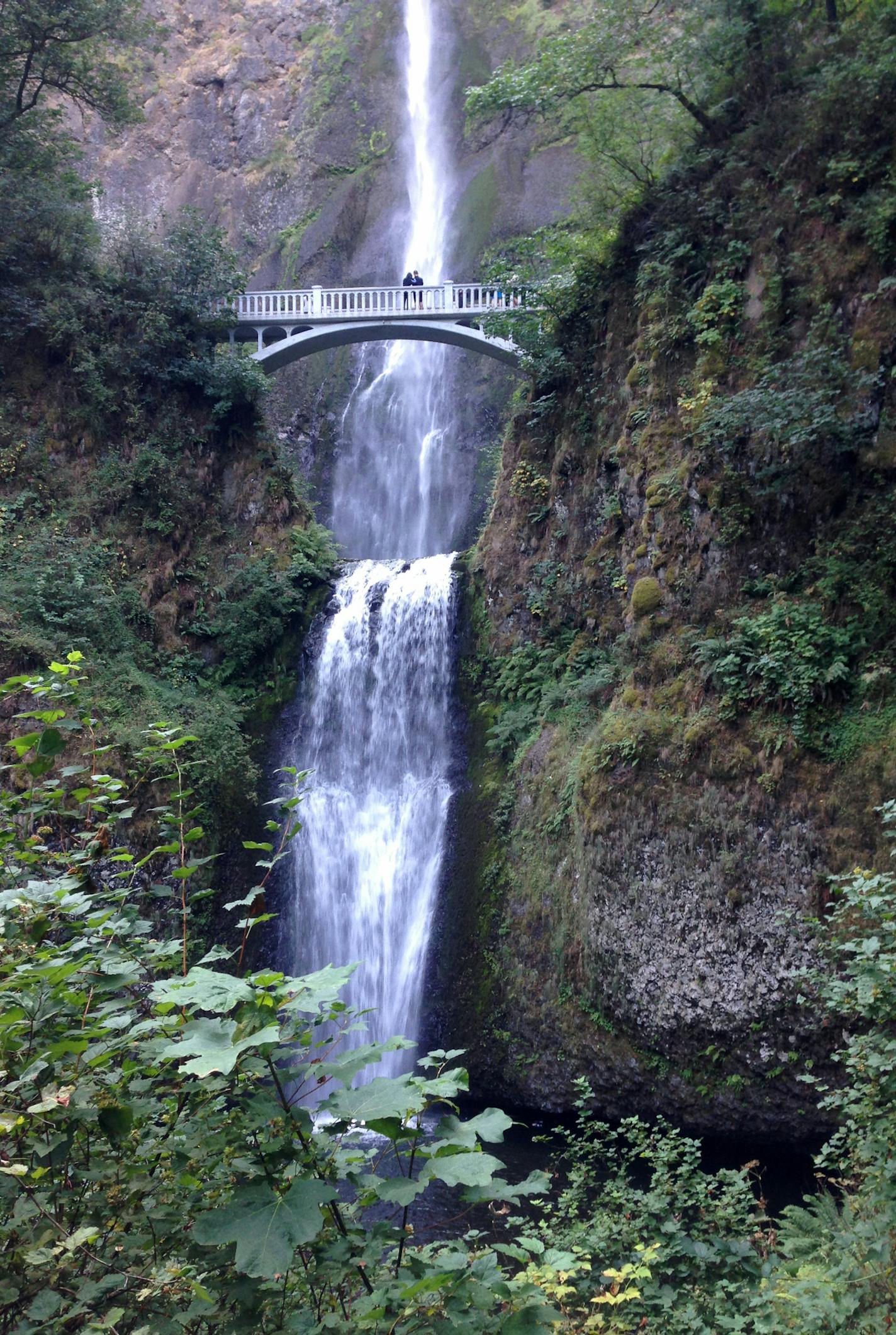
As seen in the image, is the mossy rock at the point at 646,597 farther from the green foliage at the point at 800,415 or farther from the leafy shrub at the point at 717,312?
the leafy shrub at the point at 717,312

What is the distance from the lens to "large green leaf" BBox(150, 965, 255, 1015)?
6.22ft

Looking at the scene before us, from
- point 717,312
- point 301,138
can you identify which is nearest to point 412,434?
point 301,138

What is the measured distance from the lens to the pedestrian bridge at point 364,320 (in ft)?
63.0

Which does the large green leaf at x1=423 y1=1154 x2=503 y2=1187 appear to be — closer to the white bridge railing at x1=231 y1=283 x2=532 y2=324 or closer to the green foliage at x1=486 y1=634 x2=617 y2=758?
the green foliage at x1=486 y1=634 x2=617 y2=758

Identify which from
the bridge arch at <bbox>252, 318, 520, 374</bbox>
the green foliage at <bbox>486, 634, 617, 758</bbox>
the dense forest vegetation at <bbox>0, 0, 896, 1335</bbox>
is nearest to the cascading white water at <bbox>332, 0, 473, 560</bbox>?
the bridge arch at <bbox>252, 318, 520, 374</bbox>

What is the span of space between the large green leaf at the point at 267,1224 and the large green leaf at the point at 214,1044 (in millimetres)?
300

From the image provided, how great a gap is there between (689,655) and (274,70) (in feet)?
110

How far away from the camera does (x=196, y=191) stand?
32.2m

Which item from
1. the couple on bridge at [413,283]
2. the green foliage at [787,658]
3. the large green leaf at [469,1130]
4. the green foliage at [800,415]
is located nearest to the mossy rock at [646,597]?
the green foliage at [787,658]

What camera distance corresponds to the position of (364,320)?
19484 millimetres

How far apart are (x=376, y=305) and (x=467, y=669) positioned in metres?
10.2

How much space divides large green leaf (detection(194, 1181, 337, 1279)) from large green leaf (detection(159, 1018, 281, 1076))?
300 millimetres

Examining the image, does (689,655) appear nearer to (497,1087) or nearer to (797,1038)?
(797,1038)

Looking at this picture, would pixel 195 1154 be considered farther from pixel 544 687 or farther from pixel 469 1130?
pixel 544 687
